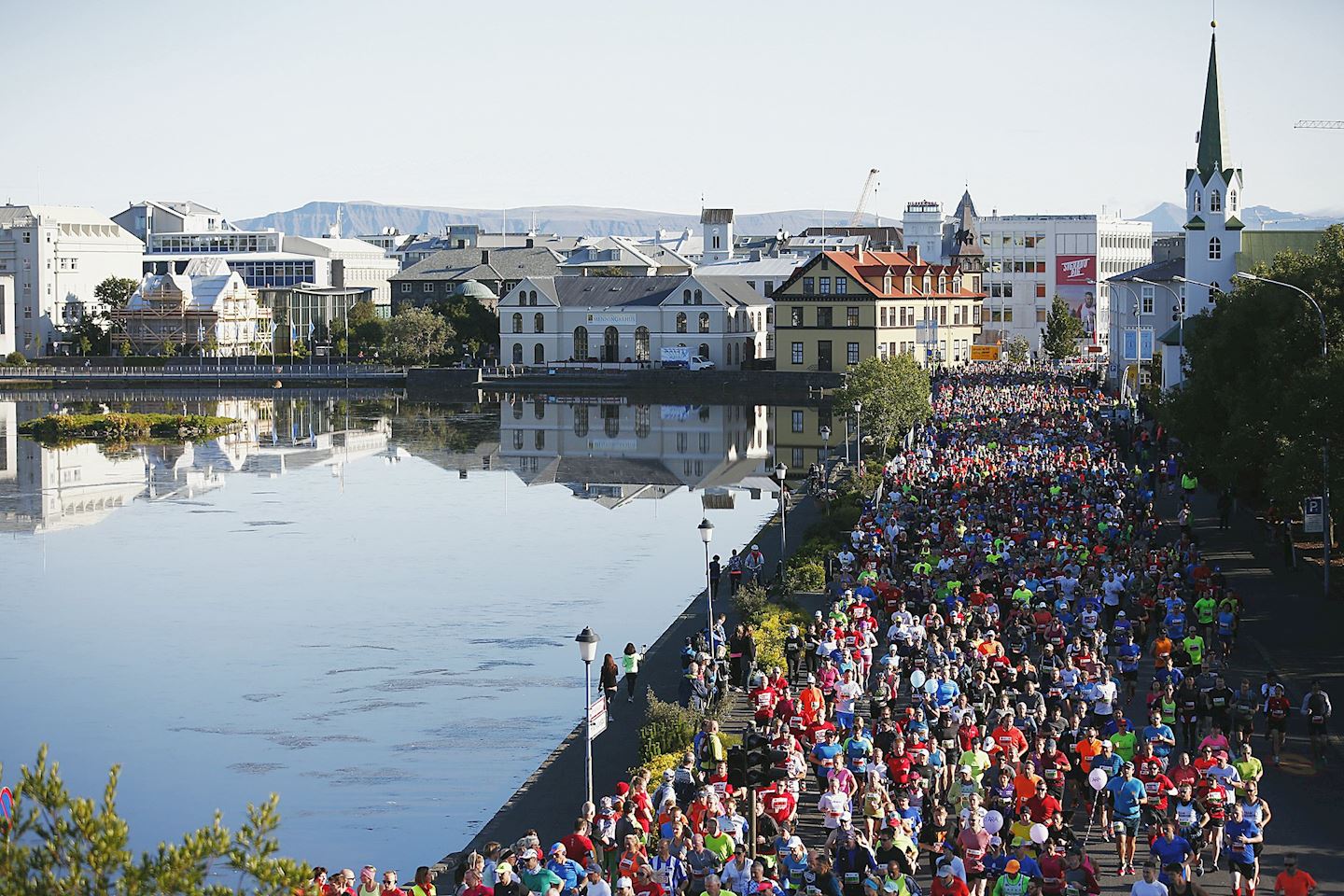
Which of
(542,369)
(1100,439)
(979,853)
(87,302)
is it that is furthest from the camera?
(87,302)

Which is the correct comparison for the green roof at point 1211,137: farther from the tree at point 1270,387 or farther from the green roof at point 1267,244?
the tree at point 1270,387

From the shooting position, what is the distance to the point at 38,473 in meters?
64.2

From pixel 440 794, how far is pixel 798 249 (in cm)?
14982

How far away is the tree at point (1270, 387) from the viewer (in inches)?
1203

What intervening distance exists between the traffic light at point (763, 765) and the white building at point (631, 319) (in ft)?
310

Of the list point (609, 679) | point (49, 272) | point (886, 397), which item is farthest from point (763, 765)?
point (49, 272)

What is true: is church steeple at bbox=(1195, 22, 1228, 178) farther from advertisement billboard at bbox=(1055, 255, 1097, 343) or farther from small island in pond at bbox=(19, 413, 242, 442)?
advertisement billboard at bbox=(1055, 255, 1097, 343)

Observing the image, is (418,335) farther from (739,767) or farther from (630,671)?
(739,767)

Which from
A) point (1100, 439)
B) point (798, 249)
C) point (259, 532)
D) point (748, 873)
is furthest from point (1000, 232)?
point (748, 873)

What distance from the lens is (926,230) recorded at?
17150 cm

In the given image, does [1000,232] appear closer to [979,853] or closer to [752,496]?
[752,496]

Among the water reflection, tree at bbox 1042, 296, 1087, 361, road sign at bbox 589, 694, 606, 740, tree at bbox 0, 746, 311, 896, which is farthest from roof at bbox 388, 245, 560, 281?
tree at bbox 0, 746, 311, 896

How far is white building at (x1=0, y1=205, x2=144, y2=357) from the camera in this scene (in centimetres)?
14950

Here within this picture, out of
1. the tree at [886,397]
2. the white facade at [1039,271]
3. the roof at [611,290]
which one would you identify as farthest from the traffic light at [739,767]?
the white facade at [1039,271]
